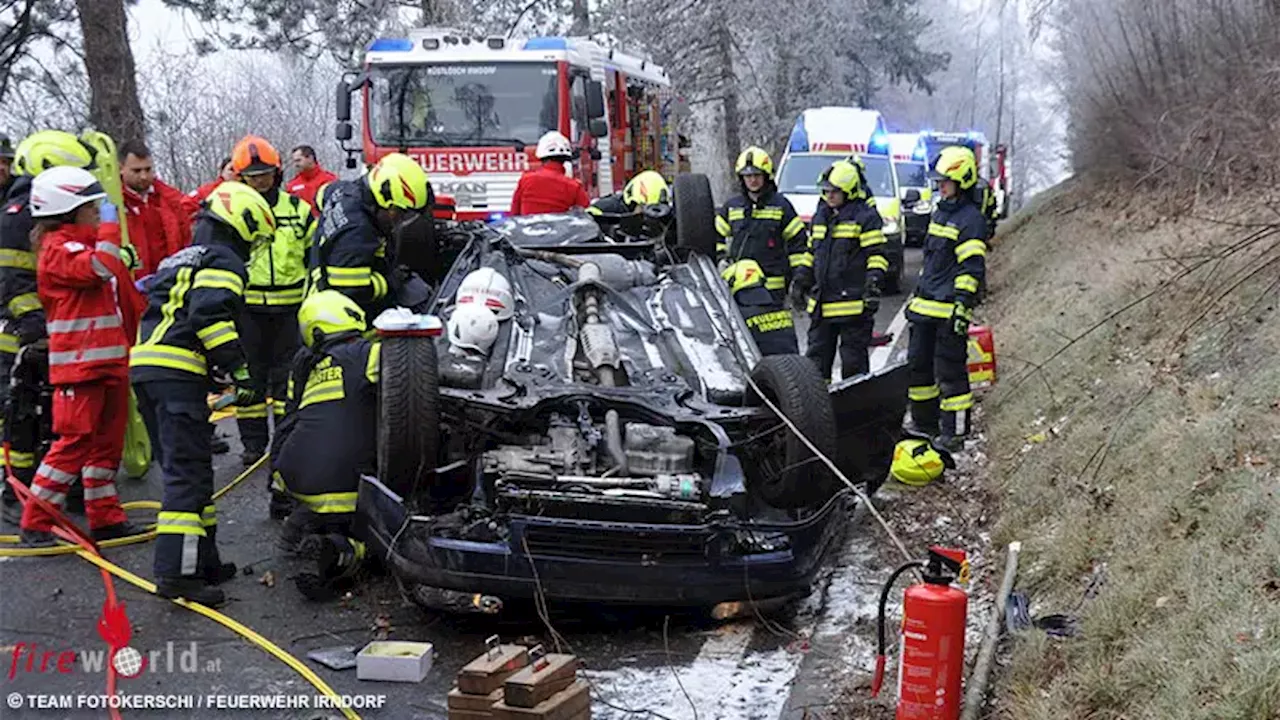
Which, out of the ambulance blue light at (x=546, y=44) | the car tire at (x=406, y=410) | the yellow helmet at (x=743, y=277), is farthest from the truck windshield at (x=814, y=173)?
the car tire at (x=406, y=410)

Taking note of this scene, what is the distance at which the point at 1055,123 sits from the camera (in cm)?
8806

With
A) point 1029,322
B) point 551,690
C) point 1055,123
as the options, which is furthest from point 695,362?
point 1055,123

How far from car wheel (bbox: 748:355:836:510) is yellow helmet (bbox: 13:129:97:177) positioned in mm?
3627

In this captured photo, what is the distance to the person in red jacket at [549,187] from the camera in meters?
9.48

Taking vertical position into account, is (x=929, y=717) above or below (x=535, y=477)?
below

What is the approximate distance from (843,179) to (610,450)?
3765 mm

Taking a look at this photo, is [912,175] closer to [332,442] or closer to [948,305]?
[948,305]

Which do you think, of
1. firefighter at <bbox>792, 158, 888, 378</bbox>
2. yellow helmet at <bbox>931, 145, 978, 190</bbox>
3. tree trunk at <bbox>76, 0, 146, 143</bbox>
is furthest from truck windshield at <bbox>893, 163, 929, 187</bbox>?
yellow helmet at <bbox>931, 145, 978, 190</bbox>

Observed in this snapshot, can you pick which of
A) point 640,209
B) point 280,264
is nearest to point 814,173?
point 640,209

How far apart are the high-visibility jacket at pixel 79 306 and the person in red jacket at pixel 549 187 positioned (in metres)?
3.98

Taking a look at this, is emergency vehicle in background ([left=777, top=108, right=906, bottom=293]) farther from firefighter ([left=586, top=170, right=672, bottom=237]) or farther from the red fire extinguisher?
the red fire extinguisher

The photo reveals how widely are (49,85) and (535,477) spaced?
40.5 feet

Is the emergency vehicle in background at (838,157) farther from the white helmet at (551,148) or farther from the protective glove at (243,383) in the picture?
the protective glove at (243,383)

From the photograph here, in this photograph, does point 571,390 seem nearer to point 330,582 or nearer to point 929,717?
point 330,582
